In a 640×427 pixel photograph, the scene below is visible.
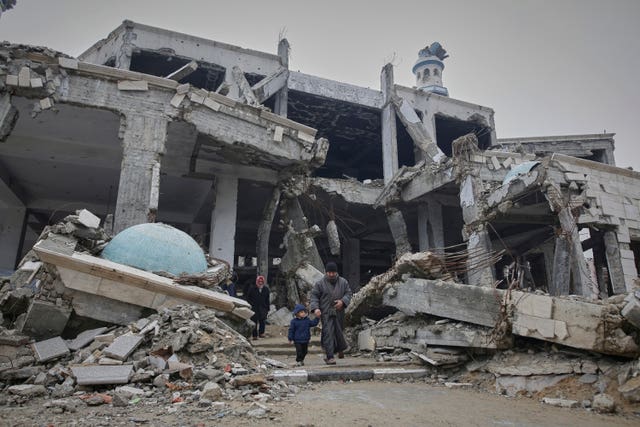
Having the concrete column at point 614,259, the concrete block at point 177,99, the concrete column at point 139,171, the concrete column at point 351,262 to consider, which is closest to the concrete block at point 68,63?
the concrete column at point 139,171

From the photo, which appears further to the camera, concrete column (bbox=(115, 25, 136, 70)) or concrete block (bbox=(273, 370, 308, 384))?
concrete column (bbox=(115, 25, 136, 70))

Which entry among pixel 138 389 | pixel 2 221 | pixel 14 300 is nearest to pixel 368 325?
pixel 138 389

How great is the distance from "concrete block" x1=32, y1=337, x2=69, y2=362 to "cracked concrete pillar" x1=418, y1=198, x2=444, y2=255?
12.1 m

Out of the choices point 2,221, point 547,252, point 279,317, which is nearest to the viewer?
point 279,317

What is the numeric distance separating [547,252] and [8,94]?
60.3 ft

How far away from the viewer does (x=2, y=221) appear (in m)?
14.8

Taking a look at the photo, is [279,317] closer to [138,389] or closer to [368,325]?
[368,325]

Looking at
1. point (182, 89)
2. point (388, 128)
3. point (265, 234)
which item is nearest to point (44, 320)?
point (182, 89)

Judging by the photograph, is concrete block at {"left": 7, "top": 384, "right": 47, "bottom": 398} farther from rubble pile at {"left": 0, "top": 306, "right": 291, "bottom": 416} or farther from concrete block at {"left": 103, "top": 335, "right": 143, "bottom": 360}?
concrete block at {"left": 103, "top": 335, "right": 143, "bottom": 360}

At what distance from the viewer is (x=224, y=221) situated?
12.5 metres

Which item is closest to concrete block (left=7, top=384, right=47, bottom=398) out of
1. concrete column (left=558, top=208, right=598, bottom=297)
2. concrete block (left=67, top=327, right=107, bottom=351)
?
concrete block (left=67, top=327, right=107, bottom=351)

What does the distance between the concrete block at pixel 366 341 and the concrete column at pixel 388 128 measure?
10.2 metres

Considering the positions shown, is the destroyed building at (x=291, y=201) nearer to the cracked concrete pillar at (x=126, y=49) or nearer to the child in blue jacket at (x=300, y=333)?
the cracked concrete pillar at (x=126, y=49)

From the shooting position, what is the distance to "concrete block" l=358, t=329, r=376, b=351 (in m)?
7.44
